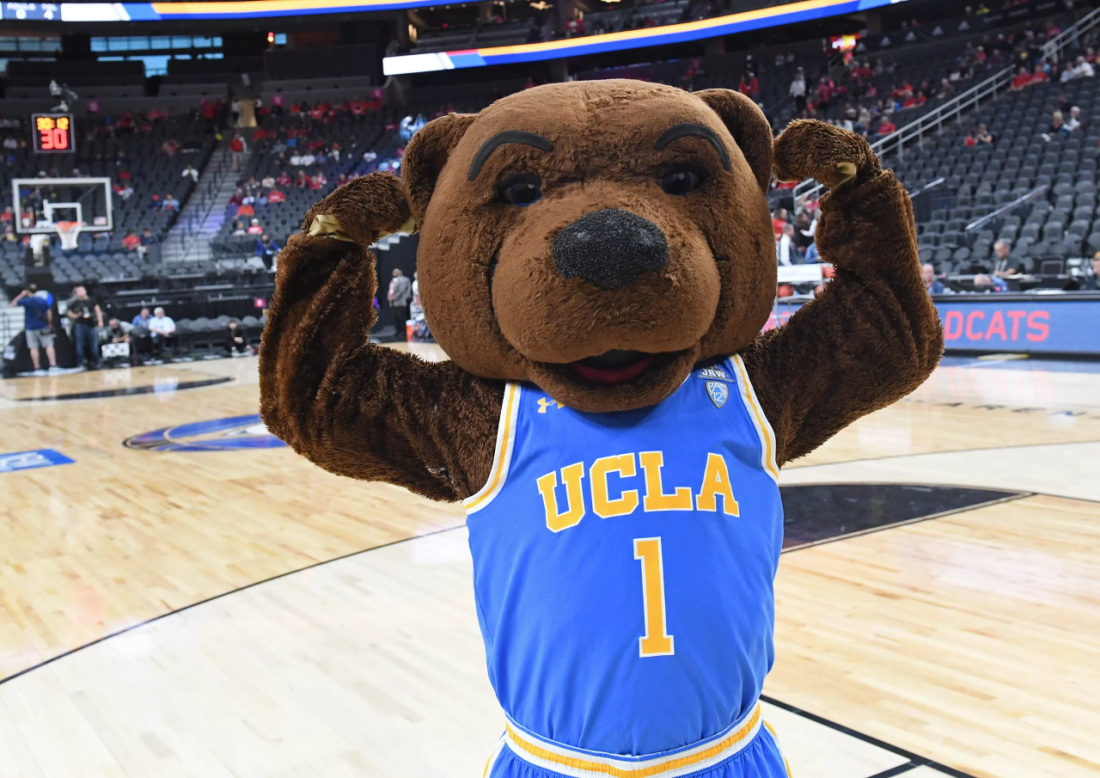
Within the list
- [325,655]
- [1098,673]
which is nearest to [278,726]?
[325,655]

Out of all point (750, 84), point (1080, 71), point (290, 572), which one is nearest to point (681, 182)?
point (290, 572)

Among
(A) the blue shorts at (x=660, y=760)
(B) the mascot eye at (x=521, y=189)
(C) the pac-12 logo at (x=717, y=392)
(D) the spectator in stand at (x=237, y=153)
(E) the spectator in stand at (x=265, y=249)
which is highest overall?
(D) the spectator in stand at (x=237, y=153)

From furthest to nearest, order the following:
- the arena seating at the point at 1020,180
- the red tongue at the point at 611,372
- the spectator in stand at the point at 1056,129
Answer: the spectator in stand at the point at 1056,129 → the arena seating at the point at 1020,180 → the red tongue at the point at 611,372

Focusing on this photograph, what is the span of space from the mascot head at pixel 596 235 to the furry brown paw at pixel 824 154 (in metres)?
0.05

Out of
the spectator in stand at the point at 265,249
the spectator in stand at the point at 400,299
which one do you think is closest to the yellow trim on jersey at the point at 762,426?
the spectator in stand at the point at 400,299

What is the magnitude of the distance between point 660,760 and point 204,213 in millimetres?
21744

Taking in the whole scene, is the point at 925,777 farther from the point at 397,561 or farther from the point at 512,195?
the point at 397,561

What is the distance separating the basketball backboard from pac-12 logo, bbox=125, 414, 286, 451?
36.9 feet

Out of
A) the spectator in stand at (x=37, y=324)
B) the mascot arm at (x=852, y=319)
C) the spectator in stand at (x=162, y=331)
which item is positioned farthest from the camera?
the spectator in stand at (x=162, y=331)

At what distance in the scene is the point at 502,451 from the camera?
1.23 meters

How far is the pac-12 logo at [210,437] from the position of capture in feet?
22.6

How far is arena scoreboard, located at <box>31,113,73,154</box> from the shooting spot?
17.9m

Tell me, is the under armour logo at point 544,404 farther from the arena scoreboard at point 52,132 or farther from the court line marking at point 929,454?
the arena scoreboard at point 52,132

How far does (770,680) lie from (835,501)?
2.02 meters
